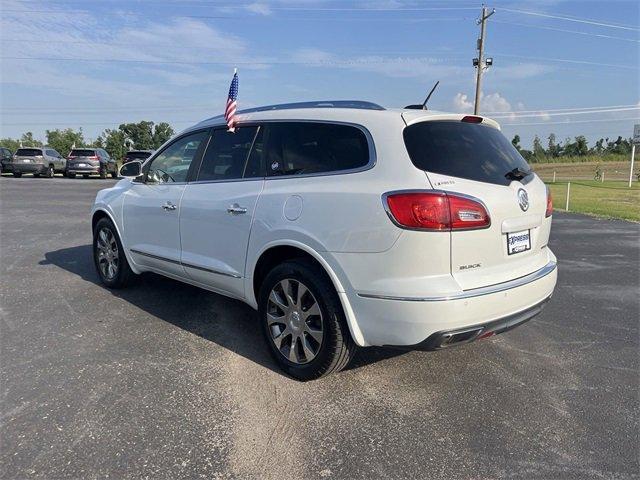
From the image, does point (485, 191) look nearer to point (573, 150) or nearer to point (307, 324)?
point (307, 324)

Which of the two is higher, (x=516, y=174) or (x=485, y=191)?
(x=516, y=174)

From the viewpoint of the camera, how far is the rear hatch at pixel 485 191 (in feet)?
10.1

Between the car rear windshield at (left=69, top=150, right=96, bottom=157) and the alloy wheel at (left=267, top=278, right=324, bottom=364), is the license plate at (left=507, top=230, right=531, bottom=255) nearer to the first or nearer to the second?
the alloy wheel at (left=267, top=278, right=324, bottom=364)

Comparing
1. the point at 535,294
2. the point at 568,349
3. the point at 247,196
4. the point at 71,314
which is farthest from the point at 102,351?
the point at 568,349

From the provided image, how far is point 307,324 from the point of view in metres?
3.53

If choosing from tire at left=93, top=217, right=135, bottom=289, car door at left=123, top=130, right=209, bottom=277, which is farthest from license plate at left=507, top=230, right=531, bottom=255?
tire at left=93, top=217, right=135, bottom=289

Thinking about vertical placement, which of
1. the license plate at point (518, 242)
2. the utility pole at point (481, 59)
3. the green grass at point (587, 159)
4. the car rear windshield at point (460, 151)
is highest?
the utility pole at point (481, 59)

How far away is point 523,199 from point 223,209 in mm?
2208

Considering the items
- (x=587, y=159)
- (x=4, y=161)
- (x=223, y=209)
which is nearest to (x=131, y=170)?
(x=223, y=209)

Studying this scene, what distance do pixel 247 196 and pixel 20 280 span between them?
3882 millimetres

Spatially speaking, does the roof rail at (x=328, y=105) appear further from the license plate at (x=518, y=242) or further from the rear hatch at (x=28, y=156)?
the rear hatch at (x=28, y=156)

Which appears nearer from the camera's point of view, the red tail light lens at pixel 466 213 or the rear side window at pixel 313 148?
the red tail light lens at pixel 466 213

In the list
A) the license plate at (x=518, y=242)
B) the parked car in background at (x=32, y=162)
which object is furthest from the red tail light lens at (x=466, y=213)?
the parked car in background at (x=32, y=162)

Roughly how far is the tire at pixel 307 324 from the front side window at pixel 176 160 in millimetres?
1606
